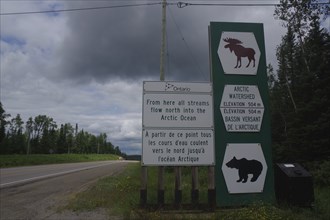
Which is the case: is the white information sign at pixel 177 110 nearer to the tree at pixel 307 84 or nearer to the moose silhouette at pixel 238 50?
the moose silhouette at pixel 238 50

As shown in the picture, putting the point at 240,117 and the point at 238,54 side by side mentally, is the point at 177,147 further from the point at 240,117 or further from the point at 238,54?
→ the point at 238,54

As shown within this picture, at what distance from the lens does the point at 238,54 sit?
29.0 feet

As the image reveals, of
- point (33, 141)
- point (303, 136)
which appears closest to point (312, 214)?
point (303, 136)

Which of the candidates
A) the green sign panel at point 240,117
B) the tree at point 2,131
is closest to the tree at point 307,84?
the green sign panel at point 240,117

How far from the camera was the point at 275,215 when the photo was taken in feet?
23.5

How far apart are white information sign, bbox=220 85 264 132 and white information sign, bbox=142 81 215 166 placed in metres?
0.39

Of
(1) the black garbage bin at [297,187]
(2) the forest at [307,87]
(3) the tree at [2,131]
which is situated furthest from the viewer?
(3) the tree at [2,131]

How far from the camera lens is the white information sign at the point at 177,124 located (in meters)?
8.28

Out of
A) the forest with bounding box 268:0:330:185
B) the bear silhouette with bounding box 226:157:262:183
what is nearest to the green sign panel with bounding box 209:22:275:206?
the bear silhouette with bounding box 226:157:262:183

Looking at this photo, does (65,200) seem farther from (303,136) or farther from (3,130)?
(3,130)

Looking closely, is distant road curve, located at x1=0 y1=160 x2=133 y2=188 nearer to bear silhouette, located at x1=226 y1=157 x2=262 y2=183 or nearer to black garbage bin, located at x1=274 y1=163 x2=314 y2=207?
bear silhouette, located at x1=226 y1=157 x2=262 y2=183

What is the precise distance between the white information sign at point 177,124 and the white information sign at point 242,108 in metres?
0.39

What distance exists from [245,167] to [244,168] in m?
0.03

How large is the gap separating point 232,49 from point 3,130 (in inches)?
3489
